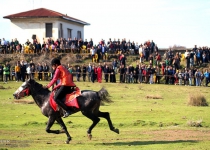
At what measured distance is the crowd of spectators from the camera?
46.7 metres

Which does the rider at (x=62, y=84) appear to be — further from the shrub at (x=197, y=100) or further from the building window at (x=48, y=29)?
the building window at (x=48, y=29)

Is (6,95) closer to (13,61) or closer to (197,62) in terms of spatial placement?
(13,61)

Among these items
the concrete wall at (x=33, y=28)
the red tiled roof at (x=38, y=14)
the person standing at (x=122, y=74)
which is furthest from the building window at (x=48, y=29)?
the person standing at (x=122, y=74)

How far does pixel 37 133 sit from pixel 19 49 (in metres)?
37.1

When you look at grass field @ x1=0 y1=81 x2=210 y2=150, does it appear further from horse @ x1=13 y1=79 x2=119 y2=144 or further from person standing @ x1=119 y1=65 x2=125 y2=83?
person standing @ x1=119 y1=65 x2=125 y2=83

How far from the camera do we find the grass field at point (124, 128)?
1603cm

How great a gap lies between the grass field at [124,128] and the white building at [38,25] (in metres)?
28.4

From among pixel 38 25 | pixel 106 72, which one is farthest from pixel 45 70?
pixel 38 25

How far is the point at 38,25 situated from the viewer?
62250 mm

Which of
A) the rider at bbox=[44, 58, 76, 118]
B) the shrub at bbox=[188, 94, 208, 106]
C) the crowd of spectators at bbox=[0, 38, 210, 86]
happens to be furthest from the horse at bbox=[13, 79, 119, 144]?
the crowd of spectators at bbox=[0, 38, 210, 86]

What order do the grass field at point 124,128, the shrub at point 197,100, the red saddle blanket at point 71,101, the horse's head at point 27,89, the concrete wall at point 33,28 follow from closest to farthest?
the grass field at point 124,128 < the red saddle blanket at point 71,101 < the horse's head at point 27,89 < the shrub at point 197,100 < the concrete wall at point 33,28

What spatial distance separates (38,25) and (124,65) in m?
17.1

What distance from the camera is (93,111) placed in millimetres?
16875

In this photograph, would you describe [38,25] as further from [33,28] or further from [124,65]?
[124,65]
